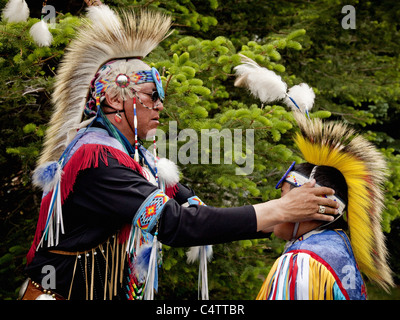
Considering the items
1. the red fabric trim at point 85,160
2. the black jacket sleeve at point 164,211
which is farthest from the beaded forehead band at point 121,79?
the black jacket sleeve at point 164,211

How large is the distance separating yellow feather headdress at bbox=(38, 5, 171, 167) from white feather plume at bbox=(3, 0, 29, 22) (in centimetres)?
75

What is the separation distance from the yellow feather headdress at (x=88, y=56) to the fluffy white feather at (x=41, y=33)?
43cm

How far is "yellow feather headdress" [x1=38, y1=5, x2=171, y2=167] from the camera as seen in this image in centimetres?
257

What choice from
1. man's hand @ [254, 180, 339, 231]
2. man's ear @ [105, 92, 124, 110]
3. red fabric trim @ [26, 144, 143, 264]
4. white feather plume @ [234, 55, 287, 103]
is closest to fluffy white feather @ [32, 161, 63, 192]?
red fabric trim @ [26, 144, 143, 264]

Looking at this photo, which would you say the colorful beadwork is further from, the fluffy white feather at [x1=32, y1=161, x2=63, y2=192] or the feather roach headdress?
the feather roach headdress

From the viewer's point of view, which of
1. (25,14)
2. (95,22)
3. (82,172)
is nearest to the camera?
(82,172)

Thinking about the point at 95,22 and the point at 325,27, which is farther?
the point at 325,27

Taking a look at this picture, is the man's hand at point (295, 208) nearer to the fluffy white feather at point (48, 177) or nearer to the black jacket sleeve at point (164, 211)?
the black jacket sleeve at point (164, 211)

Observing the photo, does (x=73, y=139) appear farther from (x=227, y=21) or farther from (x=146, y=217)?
(x=227, y=21)

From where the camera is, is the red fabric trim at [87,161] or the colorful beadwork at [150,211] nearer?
the colorful beadwork at [150,211]

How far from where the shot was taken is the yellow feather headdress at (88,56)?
101 inches

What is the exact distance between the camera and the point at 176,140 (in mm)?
3436

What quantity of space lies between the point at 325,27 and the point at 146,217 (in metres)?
4.47
